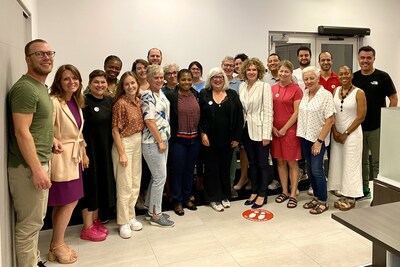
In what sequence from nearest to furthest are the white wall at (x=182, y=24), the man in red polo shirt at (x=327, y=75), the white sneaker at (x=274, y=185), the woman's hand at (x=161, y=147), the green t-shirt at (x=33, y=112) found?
the green t-shirt at (x=33, y=112), the woman's hand at (x=161, y=147), the man in red polo shirt at (x=327, y=75), the white sneaker at (x=274, y=185), the white wall at (x=182, y=24)

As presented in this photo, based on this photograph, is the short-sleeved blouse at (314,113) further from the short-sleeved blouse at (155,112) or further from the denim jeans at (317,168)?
the short-sleeved blouse at (155,112)

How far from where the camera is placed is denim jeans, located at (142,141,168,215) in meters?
3.11

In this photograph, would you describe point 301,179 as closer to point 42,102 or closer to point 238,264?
point 238,264

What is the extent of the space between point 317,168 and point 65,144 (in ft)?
8.07

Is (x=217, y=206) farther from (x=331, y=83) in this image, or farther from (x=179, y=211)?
(x=331, y=83)

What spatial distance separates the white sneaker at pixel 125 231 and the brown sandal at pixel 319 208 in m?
1.85

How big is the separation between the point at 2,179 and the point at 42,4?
324 cm

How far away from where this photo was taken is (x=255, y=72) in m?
3.56

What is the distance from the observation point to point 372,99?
3873 millimetres

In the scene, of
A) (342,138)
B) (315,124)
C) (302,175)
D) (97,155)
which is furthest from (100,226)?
(302,175)

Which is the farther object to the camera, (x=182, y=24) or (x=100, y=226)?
(x=182, y=24)

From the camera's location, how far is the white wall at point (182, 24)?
4520 millimetres

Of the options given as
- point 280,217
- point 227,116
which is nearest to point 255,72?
point 227,116

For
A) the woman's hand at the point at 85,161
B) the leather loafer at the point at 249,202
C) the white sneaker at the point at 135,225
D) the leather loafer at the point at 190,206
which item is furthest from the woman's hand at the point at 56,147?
the leather loafer at the point at 249,202
